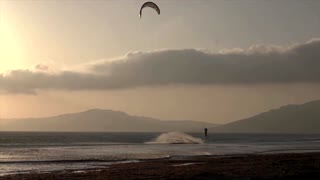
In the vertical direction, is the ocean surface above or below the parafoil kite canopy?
below

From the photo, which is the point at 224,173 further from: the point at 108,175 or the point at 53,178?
the point at 53,178

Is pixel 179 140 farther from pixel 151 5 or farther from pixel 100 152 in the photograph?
pixel 151 5

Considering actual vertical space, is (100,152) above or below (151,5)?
below

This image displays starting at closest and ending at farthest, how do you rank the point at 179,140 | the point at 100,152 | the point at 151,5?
the point at 151,5
the point at 100,152
the point at 179,140

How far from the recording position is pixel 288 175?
22.5 metres

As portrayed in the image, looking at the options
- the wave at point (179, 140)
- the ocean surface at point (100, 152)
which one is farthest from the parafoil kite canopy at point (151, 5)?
the wave at point (179, 140)

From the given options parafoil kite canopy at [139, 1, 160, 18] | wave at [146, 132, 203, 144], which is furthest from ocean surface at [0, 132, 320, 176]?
parafoil kite canopy at [139, 1, 160, 18]

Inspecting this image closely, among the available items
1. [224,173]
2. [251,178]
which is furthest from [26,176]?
[251,178]

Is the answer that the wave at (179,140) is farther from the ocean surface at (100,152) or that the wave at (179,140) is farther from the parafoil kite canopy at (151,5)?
the parafoil kite canopy at (151,5)

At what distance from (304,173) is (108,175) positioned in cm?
979

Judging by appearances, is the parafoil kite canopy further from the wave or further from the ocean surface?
the wave

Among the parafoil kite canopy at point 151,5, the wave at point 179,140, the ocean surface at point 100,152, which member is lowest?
the ocean surface at point 100,152

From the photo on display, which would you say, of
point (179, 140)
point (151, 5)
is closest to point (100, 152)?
point (151, 5)

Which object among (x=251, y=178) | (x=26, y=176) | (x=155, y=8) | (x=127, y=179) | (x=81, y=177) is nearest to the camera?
(x=251, y=178)
